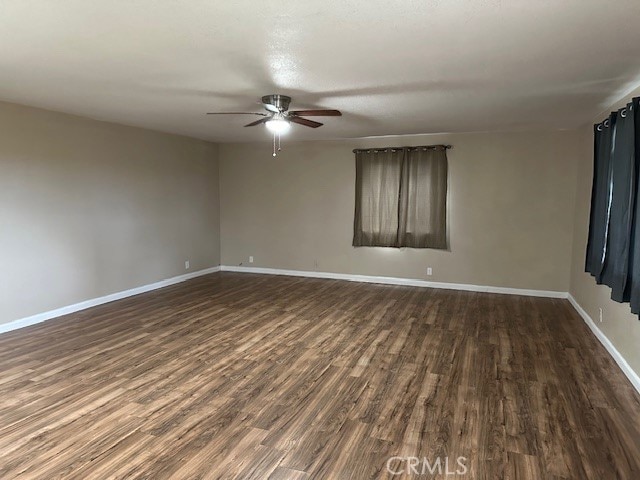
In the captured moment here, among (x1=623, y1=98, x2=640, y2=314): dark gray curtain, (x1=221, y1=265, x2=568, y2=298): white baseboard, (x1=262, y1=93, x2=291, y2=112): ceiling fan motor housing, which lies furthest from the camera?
(x1=221, y1=265, x2=568, y2=298): white baseboard

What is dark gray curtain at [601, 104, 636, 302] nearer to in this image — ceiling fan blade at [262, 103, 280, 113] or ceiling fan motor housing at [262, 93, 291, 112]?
ceiling fan motor housing at [262, 93, 291, 112]

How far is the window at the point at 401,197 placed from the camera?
20.5 ft

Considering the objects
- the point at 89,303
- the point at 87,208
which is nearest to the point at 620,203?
the point at 87,208

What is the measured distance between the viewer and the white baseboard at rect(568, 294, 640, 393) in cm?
316

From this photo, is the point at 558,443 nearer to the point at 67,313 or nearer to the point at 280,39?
the point at 280,39

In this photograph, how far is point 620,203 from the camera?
326 cm

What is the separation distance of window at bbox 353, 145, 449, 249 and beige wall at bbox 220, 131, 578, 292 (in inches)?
6.2

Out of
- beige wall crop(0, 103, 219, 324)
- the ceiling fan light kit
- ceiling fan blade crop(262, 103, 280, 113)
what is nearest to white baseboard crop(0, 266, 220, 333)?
beige wall crop(0, 103, 219, 324)

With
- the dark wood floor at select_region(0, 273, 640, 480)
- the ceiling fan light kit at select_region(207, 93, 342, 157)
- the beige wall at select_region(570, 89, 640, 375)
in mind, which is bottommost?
the dark wood floor at select_region(0, 273, 640, 480)

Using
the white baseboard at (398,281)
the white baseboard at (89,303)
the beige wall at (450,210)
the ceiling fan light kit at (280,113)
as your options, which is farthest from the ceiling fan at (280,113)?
the white baseboard at (398,281)

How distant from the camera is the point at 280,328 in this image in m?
4.52

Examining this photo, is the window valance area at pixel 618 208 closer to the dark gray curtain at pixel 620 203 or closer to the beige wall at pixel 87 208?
the dark gray curtain at pixel 620 203

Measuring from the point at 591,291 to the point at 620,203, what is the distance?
172 centimetres

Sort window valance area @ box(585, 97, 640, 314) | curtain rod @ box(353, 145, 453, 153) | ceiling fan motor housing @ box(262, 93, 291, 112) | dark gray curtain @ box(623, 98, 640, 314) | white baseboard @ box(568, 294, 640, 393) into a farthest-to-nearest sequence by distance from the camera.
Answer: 1. curtain rod @ box(353, 145, 453, 153)
2. ceiling fan motor housing @ box(262, 93, 291, 112)
3. white baseboard @ box(568, 294, 640, 393)
4. window valance area @ box(585, 97, 640, 314)
5. dark gray curtain @ box(623, 98, 640, 314)
